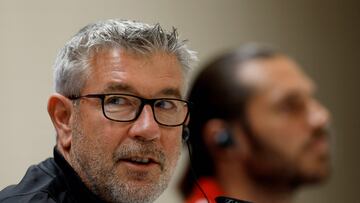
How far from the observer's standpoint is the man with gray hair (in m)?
0.94

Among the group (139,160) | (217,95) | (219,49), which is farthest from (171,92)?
(219,49)

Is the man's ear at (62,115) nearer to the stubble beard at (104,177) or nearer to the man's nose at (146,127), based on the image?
the stubble beard at (104,177)

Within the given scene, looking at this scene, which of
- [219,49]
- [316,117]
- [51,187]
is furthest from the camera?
[219,49]

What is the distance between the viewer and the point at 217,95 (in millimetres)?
735

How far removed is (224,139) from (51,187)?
35 cm

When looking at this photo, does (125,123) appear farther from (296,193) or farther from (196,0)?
(196,0)

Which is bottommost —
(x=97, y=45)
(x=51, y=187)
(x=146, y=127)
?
(x=51, y=187)

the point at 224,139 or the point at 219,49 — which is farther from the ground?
the point at 219,49

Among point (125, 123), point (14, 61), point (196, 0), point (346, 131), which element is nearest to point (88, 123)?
point (125, 123)

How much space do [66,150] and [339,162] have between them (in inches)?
27.6

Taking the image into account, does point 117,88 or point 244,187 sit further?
point 117,88

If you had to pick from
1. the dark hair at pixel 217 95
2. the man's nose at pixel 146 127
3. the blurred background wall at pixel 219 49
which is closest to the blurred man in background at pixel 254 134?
the dark hair at pixel 217 95

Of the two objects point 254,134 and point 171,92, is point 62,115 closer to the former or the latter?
point 171,92

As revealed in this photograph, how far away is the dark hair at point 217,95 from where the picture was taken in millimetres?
718
